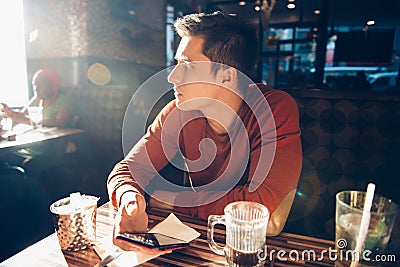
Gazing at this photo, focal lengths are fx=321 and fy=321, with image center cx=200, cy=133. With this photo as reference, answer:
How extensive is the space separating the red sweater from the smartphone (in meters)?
0.20

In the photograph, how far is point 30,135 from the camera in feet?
8.34

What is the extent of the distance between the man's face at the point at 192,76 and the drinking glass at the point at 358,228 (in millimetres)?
611

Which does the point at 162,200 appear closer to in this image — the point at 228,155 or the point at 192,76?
the point at 228,155

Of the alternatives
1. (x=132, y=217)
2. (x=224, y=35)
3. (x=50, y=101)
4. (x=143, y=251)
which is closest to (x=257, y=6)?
(x=50, y=101)

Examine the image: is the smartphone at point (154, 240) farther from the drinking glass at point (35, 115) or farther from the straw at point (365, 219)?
the drinking glass at point (35, 115)

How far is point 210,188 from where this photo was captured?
1.30 meters

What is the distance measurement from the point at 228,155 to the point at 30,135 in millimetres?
1928

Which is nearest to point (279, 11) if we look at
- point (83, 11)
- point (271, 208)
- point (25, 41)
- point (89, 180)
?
point (83, 11)

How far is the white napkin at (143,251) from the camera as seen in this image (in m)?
0.76

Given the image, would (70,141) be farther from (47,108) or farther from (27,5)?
(27,5)

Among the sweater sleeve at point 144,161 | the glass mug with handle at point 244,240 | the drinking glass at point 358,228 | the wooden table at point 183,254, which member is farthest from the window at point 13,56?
the drinking glass at point 358,228

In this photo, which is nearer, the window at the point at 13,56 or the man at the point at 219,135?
the man at the point at 219,135

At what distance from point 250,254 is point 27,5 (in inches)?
161

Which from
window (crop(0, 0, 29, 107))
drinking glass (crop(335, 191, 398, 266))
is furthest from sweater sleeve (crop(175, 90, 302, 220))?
window (crop(0, 0, 29, 107))
